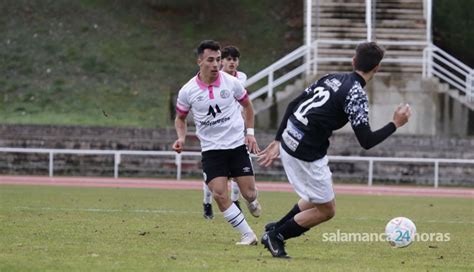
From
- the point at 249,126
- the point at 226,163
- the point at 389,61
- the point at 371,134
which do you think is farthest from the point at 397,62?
the point at 371,134

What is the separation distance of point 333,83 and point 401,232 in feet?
6.42

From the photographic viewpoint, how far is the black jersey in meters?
11.3

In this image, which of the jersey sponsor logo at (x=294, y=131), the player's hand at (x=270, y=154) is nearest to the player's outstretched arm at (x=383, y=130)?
the jersey sponsor logo at (x=294, y=131)

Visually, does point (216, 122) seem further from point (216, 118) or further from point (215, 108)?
point (215, 108)

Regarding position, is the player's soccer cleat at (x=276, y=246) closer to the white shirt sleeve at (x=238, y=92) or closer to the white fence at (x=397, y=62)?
the white shirt sleeve at (x=238, y=92)

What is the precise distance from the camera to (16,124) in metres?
32.0

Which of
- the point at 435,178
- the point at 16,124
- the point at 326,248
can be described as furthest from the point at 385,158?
the point at 326,248

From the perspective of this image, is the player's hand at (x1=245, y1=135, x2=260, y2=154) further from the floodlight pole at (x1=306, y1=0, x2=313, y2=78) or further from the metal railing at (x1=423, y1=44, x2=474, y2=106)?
the metal railing at (x1=423, y1=44, x2=474, y2=106)

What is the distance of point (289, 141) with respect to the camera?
38.2 feet

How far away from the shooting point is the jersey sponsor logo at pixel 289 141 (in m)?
11.6

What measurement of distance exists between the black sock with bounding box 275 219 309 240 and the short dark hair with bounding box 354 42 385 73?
1.63 m

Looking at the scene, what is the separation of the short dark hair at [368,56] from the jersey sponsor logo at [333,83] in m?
0.24

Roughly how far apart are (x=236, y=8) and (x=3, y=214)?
2612 centimetres

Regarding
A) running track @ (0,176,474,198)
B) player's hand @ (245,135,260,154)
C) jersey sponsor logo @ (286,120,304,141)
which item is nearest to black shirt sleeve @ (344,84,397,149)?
jersey sponsor logo @ (286,120,304,141)
